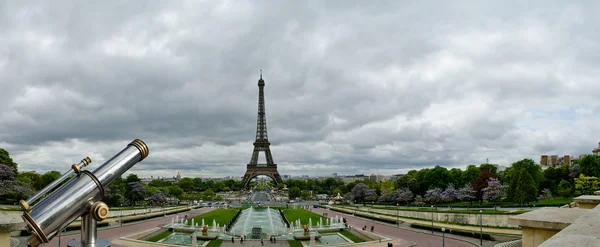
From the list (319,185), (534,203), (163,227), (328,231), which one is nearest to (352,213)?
(328,231)

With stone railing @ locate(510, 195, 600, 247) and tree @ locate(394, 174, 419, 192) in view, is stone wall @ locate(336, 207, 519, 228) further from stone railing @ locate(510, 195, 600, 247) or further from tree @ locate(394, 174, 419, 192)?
stone railing @ locate(510, 195, 600, 247)

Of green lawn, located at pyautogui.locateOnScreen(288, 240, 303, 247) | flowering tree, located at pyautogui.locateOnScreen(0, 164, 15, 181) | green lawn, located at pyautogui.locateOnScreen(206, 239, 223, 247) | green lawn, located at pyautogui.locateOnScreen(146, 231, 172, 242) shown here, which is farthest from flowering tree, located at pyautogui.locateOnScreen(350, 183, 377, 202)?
flowering tree, located at pyautogui.locateOnScreen(0, 164, 15, 181)

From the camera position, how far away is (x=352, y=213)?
5925cm

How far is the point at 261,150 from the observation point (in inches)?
4355

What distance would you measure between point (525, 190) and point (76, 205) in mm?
56148

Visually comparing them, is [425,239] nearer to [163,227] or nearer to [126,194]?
[163,227]

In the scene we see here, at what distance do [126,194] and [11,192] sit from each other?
92.5 feet

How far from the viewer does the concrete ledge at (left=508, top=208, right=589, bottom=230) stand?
552cm

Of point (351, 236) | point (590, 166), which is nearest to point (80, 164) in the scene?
point (351, 236)

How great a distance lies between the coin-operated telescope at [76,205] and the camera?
3748 mm

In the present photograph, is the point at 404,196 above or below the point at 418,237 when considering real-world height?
above

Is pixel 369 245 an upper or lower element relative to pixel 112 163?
lower

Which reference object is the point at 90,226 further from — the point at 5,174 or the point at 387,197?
the point at 387,197

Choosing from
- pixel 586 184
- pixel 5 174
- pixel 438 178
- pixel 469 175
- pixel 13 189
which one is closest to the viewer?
pixel 13 189
